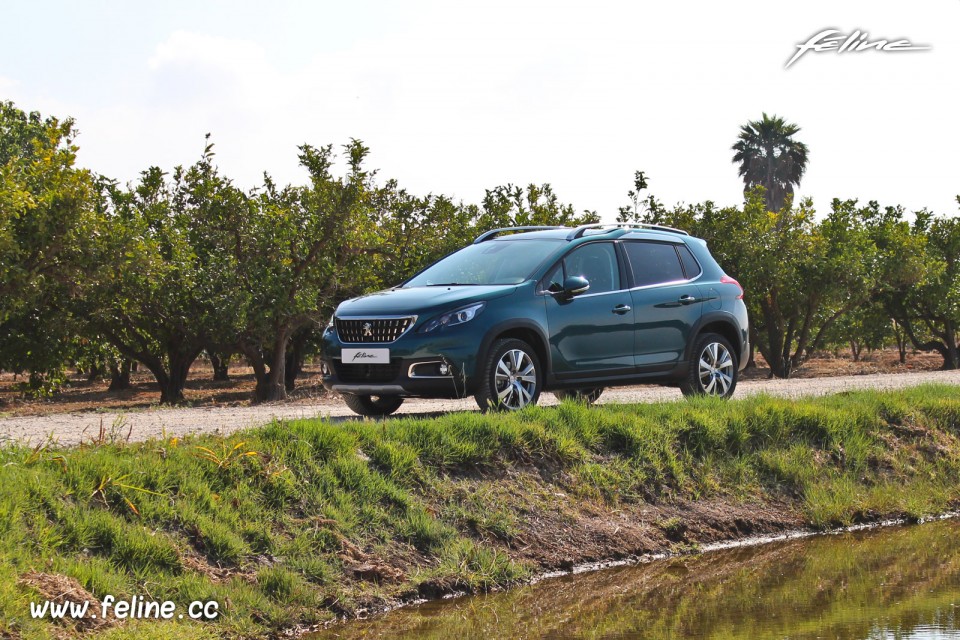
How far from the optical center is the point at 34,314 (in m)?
22.4

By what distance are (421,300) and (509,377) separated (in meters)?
1.05

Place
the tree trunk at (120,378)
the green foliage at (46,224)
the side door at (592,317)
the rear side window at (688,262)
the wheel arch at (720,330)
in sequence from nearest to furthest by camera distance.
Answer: the side door at (592,317) → the wheel arch at (720,330) → the rear side window at (688,262) → the green foliage at (46,224) → the tree trunk at (120,378)

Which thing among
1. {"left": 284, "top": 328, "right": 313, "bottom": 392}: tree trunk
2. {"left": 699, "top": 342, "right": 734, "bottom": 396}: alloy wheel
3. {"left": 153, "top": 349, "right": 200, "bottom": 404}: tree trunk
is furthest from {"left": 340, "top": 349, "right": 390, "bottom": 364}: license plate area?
{"left": 284, "top": 328, "right": 313, "bottom": 392}: tree trunk

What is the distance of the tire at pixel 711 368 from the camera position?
37.9ft

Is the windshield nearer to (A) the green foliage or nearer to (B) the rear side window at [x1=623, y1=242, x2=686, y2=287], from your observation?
(B) the rear side window at [x1=623, y1=242, x2=686, y2=287]

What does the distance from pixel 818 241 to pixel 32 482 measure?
975 inches

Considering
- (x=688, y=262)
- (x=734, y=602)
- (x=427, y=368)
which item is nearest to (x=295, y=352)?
(x=688, y=262)

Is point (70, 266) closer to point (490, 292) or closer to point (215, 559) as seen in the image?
point (490, 292)

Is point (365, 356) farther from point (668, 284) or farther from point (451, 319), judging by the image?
point (668, 284)

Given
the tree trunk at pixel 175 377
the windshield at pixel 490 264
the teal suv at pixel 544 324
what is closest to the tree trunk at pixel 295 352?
the tree trunk at pixel 175 377

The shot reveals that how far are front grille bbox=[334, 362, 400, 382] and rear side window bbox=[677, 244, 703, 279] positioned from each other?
12.0 ft

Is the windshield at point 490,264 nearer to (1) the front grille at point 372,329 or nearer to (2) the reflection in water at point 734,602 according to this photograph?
(1) the front grille at point 372,329

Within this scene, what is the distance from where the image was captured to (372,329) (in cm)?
1013

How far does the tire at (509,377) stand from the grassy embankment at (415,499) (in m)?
0.77
